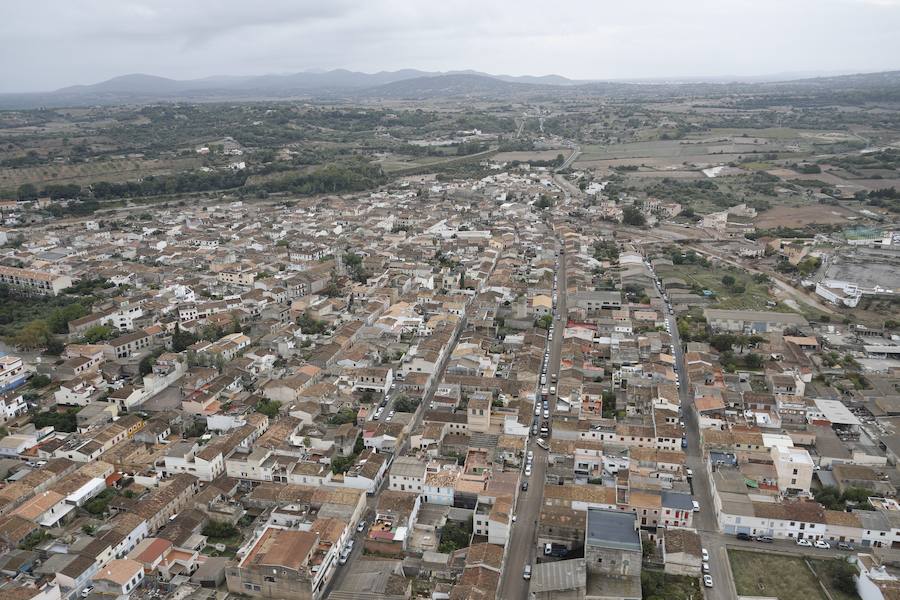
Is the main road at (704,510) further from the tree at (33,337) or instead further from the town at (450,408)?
the tree at (33,337)

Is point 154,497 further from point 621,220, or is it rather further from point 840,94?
point 840,94

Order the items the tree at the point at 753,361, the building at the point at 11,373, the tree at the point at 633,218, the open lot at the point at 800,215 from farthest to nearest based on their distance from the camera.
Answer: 1. the open lot at the point at 800,215
2. the tree at the point at 633,218
3. the tree at the point at 753,361
4. the building at the point at 11,373

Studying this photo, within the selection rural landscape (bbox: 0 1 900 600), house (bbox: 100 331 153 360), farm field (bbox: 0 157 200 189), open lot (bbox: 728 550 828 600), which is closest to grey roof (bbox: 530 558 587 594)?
rural landscape (bbox: 0 1 900 600)

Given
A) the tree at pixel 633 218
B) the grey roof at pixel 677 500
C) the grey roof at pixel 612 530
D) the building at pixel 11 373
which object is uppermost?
the tree at pixel 633 218

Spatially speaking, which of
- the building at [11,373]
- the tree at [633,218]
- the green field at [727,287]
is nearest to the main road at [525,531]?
the green field at [727,287]

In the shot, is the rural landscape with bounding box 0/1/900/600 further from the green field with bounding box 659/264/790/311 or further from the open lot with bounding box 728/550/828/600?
the green field with bounding box 659/264/790/311

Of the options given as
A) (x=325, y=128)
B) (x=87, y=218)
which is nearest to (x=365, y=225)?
(x=87, y=218)

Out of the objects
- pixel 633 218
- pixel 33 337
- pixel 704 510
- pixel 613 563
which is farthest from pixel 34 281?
pixel 633 218

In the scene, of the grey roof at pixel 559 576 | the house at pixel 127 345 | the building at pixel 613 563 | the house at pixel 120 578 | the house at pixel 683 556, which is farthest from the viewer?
the house at pixel 127 345
